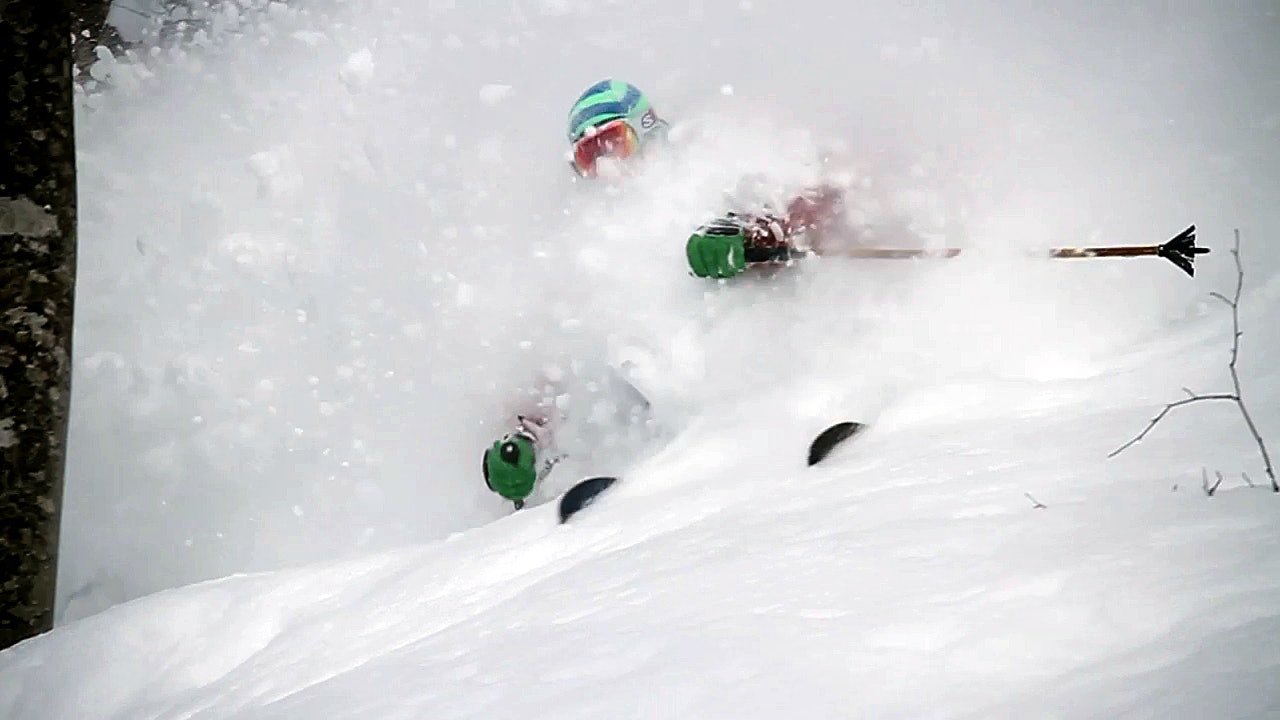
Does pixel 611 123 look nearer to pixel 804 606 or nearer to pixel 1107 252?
pixel 1107 252

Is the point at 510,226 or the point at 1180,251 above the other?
the point at 510,226

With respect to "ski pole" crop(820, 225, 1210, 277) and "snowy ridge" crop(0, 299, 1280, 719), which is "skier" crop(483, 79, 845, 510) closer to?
"ski pole" crop(820, 225, 1210, 277)

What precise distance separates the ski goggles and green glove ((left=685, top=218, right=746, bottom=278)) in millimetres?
446

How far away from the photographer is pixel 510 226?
345 centimetres

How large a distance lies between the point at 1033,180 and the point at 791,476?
4.45ft

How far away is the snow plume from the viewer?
266 centimetres

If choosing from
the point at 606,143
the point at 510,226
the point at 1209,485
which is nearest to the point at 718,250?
the point at 606,143

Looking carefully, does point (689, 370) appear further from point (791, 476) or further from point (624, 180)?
point (791, 476)

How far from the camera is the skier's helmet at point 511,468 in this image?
9.74 ft

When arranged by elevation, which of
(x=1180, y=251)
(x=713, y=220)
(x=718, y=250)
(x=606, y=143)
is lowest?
(x=1180, y=251)

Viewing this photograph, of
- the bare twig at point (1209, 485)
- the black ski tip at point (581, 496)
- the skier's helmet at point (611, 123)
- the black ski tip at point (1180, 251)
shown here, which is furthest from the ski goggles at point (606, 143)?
the bare twig at point (1209, 485)

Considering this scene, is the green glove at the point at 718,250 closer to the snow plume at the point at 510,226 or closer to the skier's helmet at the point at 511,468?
the snow plume at the point at 510,226

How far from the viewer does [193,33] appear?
4070 mm

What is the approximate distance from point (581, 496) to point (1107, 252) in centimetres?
142
